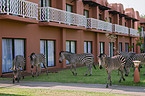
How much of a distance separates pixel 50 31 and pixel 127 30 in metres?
23.5

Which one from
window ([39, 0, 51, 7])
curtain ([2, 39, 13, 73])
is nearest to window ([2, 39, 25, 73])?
curtain ([2, 39, 13, 73])

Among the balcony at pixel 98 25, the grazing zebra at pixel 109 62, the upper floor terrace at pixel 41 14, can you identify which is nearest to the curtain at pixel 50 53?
the upper floor terrace at pixel 41 14

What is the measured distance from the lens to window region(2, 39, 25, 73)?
56.0 feet

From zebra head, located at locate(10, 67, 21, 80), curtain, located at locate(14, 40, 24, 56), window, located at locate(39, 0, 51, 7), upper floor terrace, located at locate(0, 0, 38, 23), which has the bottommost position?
zebra head, located at locate(10, 67, 21, 80)

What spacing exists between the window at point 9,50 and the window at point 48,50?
123 inches

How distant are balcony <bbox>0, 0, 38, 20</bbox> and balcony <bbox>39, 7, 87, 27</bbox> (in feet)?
4.06

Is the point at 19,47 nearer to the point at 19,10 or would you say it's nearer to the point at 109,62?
the point at 19,10

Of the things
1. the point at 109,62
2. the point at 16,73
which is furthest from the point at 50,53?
the point at 109,62

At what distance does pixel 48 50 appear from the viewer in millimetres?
22359

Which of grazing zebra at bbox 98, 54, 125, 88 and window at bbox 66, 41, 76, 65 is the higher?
window at bbox 66, 41, 76, 65

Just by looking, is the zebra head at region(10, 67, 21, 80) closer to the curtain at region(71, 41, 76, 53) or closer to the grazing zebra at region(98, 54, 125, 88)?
the grazing zebra at region(98, 54, 125, 88)

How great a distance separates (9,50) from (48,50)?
5338 millimetres

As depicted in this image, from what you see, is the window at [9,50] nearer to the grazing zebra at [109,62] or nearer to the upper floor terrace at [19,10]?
the upper floor terrace at [19,10]

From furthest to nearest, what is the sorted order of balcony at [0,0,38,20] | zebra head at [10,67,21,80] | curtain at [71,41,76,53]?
curtain at [71,41,76,53], balcony at [0,0,38,20], zebra head at [10,67,21,80]
